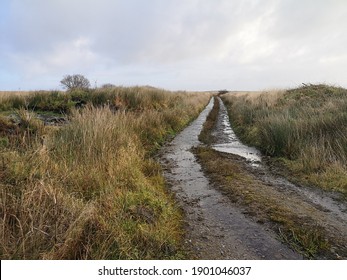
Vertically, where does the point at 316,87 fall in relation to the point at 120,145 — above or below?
above

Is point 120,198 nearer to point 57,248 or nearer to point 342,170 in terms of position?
point 57,248

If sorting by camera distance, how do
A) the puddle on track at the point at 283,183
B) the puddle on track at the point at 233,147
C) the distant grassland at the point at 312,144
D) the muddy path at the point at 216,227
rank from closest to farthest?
the muddy path at the point at 216,227, the puddle on track at the point at 283,183, the distant grassland at the point at 312,144, the puddle on track at the point at 233,147

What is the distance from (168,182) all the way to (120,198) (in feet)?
7.38

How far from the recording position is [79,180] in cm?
439

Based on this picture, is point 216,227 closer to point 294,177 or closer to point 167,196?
point 167,196

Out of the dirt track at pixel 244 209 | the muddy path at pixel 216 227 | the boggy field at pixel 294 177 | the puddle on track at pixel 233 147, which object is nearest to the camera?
the muddy path at pixel 216 227

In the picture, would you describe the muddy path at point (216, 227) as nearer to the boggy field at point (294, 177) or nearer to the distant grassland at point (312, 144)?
the boggy field at point (294, 177)

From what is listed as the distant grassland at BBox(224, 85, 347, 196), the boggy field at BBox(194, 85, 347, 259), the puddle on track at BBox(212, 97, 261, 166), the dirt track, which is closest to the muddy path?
the dirt track

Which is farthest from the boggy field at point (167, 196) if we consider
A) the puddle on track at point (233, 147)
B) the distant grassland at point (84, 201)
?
the puddle on track at point (233, 147)

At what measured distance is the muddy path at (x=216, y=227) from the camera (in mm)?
3662

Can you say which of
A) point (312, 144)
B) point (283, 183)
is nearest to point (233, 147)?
point (312, 144)

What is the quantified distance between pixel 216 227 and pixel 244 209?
82 centimetres

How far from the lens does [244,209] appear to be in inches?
195

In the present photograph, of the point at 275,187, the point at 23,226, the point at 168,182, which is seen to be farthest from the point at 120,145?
the point at 23,226
